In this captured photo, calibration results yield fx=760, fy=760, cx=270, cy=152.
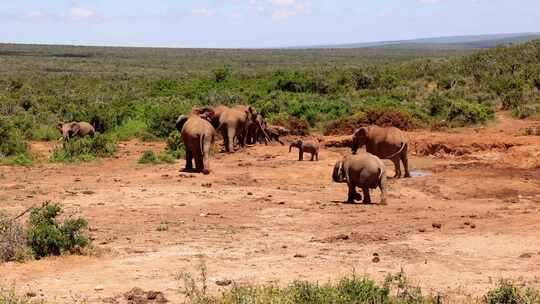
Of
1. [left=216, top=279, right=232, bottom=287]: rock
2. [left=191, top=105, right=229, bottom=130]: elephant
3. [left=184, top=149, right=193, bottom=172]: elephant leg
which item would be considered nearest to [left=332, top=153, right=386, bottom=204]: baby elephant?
[left=184, top=149, right=193, bottom=172]: elephant leg

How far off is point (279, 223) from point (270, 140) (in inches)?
519

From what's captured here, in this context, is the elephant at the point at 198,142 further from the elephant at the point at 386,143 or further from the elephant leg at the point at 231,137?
the elephant leg at the point at 231,137

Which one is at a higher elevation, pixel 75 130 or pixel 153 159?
pixel 75 130

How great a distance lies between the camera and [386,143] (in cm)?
1858

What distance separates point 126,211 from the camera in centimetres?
1348

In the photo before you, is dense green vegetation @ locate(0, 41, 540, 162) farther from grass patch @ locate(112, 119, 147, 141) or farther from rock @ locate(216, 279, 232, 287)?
rock @ locate(216, 279, 232, 287)

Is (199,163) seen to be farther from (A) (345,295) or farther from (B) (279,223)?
(A) (345,295)

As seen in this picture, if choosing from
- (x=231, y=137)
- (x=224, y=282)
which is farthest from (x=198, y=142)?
(x=224, y=282)

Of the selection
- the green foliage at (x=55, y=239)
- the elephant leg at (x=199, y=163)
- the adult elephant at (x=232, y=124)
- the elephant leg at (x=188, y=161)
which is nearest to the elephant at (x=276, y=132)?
the adult elephant at (x=232, y=124)

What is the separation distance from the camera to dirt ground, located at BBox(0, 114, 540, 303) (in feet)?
29.7

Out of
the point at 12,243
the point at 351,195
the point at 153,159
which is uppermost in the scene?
the point at 12,243

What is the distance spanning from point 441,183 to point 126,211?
24.6 feet

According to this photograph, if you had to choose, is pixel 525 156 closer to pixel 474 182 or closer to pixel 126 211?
pixel 474 182

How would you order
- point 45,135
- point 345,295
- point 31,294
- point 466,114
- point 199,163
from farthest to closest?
point 466,114 → point 45,135 → point 199,163 → point 31,294 → point 345,295
